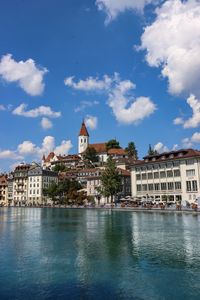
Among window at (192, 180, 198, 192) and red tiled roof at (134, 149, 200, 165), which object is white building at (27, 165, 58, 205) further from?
window at (192, 180, 198, 192)

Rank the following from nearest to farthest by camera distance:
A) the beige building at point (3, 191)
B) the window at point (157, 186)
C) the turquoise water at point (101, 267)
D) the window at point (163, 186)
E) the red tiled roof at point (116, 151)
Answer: the turquoise water at point (101, 267)
the window at point (163, 186)
the window at point (157, 186)
the red tiled roof at point (116, 151)
the beige building at point (3, 191)

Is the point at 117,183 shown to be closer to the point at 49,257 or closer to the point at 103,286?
the point at 49,257

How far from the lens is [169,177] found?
336 feet

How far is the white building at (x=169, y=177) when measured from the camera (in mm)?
95688

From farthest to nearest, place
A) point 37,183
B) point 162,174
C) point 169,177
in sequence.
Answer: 1. point 37,183
2. point 162,174
3. point 169,177

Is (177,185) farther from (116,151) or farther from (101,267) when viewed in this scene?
(116,151)

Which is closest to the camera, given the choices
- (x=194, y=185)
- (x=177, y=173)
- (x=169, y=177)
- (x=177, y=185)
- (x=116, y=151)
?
(x=194, y=185)

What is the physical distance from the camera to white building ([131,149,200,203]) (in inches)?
3767

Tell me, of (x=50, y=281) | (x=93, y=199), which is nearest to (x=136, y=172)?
(x=93, y=199)

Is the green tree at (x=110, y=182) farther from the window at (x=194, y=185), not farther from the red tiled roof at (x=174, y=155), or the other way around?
the window at (x=194, y=185)

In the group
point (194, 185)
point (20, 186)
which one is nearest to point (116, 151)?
point (20, 186)

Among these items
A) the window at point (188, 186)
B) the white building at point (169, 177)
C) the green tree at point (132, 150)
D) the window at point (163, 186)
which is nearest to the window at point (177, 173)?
the white building at point (169, 177)

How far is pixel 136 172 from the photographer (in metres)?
115

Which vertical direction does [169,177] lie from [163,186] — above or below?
above
